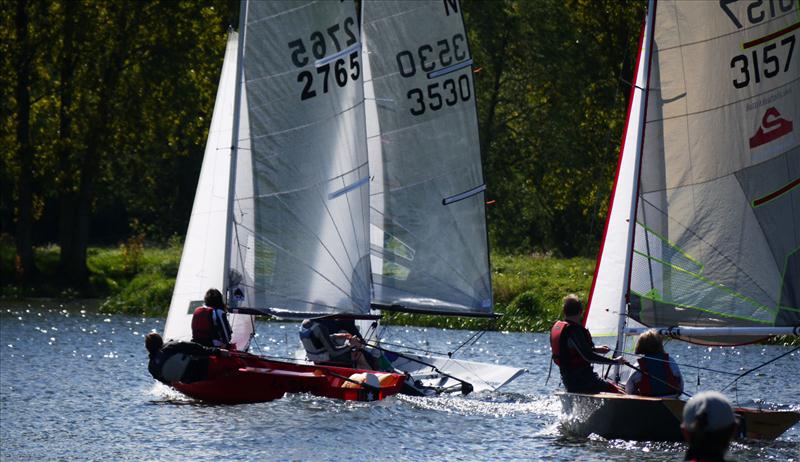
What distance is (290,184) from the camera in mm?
18750

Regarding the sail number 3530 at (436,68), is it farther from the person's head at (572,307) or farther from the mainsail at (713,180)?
the person's head at (572,307)

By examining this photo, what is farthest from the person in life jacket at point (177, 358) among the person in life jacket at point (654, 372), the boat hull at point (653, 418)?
the person in life jacket at point (654, 372)

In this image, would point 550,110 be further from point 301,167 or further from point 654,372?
point 654,372

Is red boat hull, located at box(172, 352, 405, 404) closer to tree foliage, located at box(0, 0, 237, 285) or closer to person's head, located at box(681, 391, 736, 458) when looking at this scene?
person's head, located at box(681, 391, 736, 458)

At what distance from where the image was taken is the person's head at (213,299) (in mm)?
17062

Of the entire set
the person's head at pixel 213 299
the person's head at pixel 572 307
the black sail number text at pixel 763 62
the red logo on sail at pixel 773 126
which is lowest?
the person's head at pixel 572 307

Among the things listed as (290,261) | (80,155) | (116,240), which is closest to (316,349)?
(290,261)

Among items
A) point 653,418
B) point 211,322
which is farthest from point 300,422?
point 653,418

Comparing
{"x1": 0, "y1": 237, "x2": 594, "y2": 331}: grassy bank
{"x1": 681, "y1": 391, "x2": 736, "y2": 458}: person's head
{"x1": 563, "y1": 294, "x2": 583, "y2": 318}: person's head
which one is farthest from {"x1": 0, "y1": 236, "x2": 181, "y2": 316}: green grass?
{"x1": 681, "y1": 391, "x2": 736, "y2": 458}: person's head

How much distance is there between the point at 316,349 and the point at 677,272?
18.3 feet

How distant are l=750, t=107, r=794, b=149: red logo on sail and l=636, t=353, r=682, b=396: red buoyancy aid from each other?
2656mm

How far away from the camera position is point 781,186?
14.3m

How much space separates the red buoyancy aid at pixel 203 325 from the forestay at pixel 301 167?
121 centimetres

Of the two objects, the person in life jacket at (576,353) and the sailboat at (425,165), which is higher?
the sailboat at (425,165)
